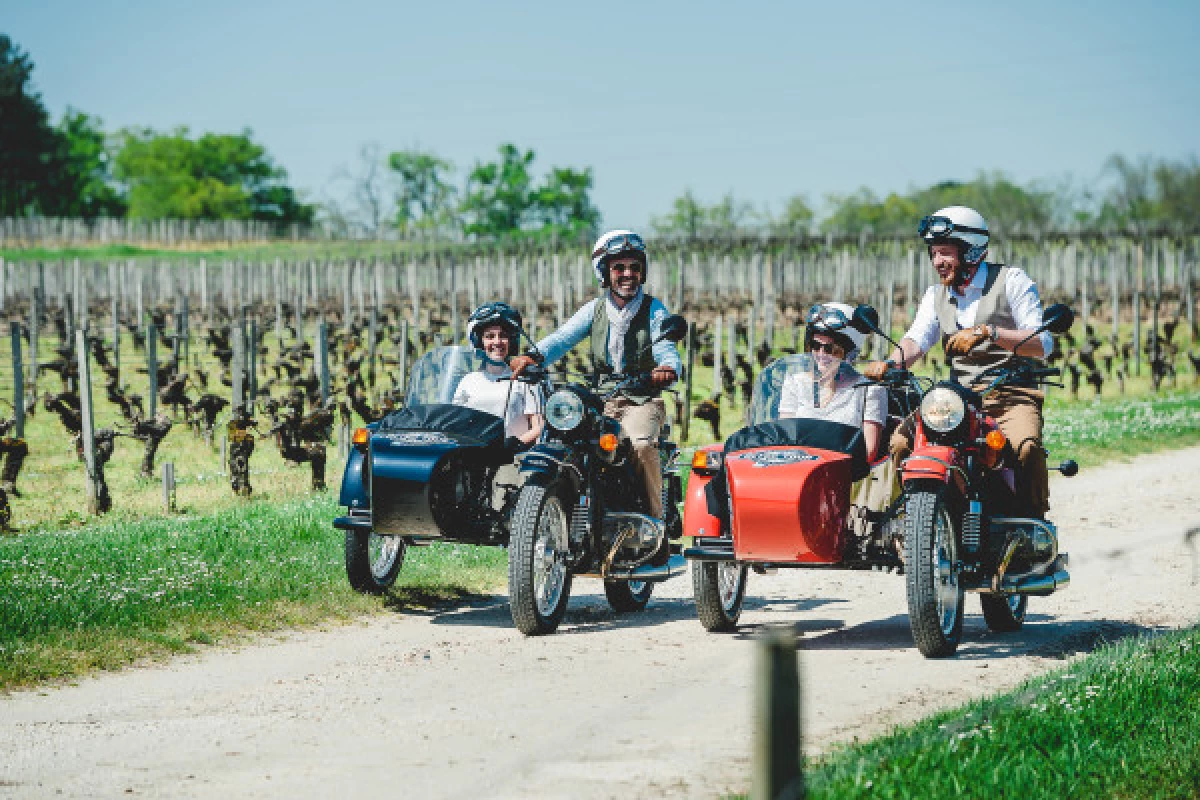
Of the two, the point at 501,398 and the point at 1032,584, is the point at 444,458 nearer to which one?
the point at 501,398

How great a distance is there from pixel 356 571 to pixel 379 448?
103cm

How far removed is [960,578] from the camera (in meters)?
7.83

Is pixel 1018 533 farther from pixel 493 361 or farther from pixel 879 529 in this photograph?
pixel 493 361

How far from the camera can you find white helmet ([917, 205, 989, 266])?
8391 mm

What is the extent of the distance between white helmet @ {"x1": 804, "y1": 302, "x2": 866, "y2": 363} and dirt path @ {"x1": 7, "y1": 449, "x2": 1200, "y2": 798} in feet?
5.26

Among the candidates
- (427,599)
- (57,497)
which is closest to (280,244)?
(57,497)

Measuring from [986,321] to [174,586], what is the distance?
488 centimetres

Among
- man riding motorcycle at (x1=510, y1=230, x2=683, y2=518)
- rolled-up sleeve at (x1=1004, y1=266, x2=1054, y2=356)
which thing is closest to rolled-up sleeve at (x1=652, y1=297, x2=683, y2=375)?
man riding motorcycle at (x1=510, y1=230, x2=683, y2=518)

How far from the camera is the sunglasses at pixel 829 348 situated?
869 centimetres

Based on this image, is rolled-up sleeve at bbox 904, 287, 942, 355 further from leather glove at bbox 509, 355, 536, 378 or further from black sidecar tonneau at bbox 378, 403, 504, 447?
black sidecar tonneau at bbox 378, 403, 504, 447

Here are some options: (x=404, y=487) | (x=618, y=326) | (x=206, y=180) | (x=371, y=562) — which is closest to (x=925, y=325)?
(x=618, y=326)

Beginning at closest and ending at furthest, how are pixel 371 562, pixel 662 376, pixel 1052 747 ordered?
pixel 1052 747
pixel 662 376
pixel 371 562

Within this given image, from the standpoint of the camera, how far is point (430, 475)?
877 centimetres

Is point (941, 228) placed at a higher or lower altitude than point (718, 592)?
higher
